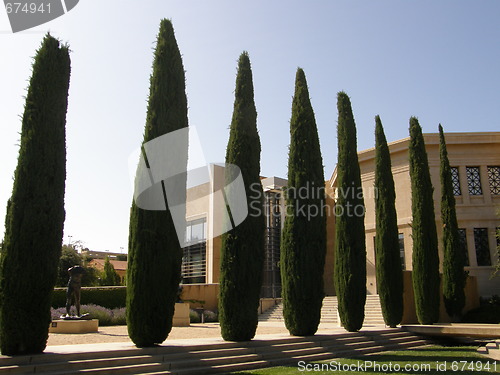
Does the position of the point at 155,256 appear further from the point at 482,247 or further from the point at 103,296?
the point at 482,247

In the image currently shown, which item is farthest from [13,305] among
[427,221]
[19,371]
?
[427,221]

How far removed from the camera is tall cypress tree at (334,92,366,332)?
1538 cm

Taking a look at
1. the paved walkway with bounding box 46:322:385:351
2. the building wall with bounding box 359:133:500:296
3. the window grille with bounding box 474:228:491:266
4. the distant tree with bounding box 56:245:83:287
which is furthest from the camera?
the distant tree with bounding box 56:245:83:287

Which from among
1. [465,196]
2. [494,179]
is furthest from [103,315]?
[494,179]

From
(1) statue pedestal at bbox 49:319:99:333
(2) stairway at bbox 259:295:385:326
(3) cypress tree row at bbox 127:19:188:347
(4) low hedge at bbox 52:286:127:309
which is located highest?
(3) cypress tree row at bbox 127:19:188:347

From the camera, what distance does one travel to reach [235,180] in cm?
1264

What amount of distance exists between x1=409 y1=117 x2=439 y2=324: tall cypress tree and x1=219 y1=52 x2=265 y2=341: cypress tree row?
9.56 metres

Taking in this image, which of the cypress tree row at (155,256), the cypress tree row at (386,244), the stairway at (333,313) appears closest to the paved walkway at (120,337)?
the cypress tree row at (386,244)

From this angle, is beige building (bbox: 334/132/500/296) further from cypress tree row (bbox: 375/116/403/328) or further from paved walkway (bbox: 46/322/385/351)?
paved walkway (bbox: 46/322/385/351)

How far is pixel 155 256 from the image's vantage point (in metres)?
10.5

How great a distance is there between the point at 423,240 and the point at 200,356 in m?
12.6

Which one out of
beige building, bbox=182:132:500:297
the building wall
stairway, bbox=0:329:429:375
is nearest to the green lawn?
stairway, bbox=0:329:429:375

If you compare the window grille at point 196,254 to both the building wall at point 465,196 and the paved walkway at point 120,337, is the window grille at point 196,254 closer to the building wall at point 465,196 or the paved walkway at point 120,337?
the building wall at point 465,196

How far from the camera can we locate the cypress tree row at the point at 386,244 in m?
17.5
